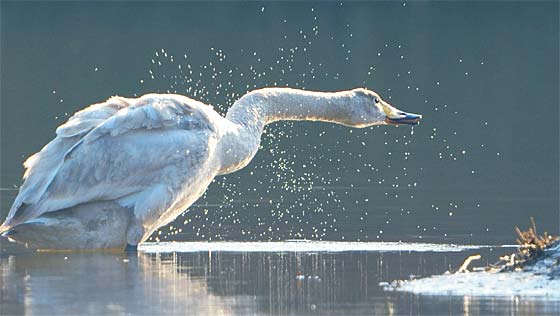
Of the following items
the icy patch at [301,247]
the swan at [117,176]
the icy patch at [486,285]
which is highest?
the swan at [117,176]

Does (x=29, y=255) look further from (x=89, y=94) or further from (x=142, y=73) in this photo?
(x=142, y=73)

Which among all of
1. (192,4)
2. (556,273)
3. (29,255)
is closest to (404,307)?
(556,273)

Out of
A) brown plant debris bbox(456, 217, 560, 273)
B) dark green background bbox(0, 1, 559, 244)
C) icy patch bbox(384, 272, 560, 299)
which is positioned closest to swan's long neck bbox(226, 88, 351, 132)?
dark green background bbox(0, 1, 559, 244)

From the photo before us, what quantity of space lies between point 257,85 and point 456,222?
18.2m

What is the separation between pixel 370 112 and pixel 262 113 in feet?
3.88

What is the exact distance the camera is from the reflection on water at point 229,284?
1066 centimetres

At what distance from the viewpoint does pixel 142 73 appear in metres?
35.2

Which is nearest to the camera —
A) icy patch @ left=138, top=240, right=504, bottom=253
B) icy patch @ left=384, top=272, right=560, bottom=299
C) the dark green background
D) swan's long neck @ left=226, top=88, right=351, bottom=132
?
icy patch @ left=384, top=272, right=560, bottom=299

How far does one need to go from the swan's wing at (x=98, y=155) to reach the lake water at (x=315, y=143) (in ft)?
1.64

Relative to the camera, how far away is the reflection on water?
1066 centimetres

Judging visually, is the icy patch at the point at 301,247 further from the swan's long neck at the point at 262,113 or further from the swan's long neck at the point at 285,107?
the swan's long neck at the point at 285,107

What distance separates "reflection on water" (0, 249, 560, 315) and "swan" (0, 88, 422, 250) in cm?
31

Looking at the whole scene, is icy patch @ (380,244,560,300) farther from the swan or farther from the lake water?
the swan

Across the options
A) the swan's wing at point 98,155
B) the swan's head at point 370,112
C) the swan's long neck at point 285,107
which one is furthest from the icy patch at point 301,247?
the swan's head at point 370,112
